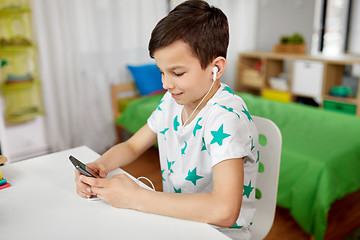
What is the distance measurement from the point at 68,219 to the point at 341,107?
306cm

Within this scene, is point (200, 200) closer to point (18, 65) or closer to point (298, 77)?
point (18, 65)

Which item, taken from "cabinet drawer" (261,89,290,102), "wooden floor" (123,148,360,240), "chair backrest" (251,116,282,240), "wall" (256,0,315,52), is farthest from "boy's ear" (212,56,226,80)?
"wall" (256,0,315,52)

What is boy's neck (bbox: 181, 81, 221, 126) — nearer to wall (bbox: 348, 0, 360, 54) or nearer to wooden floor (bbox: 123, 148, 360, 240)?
wooden floor (bbox: 123, 148, 360, 240)

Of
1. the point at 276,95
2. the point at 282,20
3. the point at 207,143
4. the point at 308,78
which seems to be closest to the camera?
the point at 207,143

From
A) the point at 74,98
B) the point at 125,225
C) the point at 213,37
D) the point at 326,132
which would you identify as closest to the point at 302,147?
the point at 326,132

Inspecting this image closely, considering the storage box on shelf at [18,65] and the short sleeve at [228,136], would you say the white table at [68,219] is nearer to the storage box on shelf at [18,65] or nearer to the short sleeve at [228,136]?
the short sleeve at [228,136]

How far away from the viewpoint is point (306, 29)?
3.98 metres

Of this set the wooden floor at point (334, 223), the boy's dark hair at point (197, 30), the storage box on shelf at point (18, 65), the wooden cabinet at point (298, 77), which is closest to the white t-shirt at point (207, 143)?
the boy's dark hair at point (197, 30)

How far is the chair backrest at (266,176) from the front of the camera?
105cm

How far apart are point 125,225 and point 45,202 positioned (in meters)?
0.25

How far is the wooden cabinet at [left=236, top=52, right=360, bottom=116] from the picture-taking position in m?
3.21

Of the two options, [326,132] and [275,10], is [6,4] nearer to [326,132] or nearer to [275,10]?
[326,132]

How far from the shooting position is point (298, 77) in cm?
351

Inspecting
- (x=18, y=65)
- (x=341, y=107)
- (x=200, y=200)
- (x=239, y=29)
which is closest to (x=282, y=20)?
(x=239, y=29)
